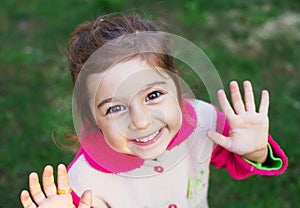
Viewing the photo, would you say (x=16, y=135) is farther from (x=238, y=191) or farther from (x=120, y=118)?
(x=120, y=118)

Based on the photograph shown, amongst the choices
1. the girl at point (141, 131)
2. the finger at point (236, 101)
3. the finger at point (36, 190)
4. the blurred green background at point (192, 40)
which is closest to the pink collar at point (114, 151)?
the girl at point (141, 131)

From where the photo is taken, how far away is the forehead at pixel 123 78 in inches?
48.6

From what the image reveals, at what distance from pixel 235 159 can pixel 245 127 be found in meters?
0.17

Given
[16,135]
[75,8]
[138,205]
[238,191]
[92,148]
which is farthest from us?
[75,8]

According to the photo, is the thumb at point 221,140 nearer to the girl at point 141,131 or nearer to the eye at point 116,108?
the girl at point 141,131

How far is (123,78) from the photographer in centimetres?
124

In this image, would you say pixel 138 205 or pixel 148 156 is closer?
pixel 148 156

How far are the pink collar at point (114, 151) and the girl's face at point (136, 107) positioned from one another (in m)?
0.06

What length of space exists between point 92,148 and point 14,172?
102cm

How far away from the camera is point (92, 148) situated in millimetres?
1394

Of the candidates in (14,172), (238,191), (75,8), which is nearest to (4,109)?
(14,172)

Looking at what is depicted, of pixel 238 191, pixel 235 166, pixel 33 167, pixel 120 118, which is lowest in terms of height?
pixel 238 191

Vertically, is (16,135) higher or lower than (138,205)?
lower

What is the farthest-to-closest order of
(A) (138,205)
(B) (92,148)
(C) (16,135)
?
(C) (16,135) < (A) (138,205) < (B) (92,148)
